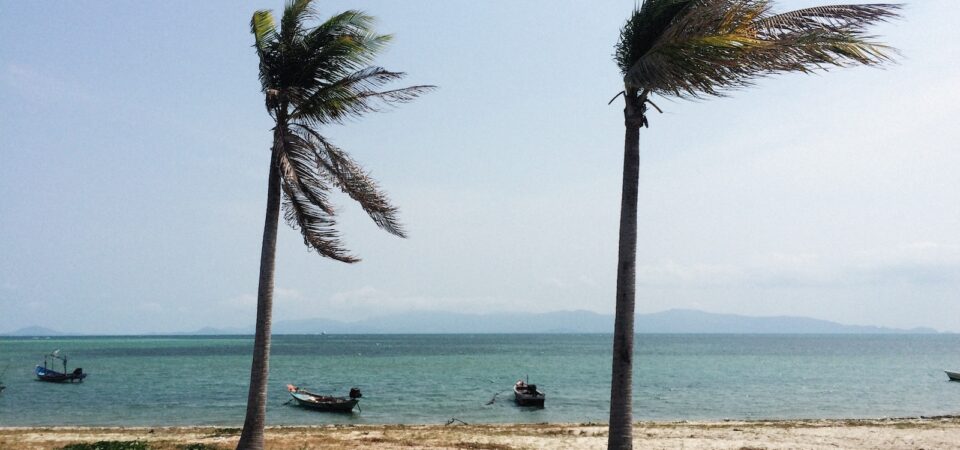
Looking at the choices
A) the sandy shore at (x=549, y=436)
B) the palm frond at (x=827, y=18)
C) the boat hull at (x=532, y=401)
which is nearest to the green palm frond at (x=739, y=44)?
the palm frond at (x=827, y=18)

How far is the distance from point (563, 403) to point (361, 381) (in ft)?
69.1

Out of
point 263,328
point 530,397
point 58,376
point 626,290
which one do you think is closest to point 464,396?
point 530,397

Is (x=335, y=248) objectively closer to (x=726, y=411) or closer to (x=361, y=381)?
(x=726, y=411)

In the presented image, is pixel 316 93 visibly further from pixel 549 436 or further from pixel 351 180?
pixel 549 436

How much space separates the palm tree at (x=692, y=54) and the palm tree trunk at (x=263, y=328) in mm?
6183

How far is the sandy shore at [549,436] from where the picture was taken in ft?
59.7

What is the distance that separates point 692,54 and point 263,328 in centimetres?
850

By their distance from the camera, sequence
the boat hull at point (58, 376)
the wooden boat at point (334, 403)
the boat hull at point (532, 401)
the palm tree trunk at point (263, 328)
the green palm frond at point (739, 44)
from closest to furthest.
Answer: the green palm frond at point (739, 44)
the palm tree trunk at point (263, 328)
the wooden boat at point (334, 403)
the boat hull at point (532, 401)
the boat hull at point (58, 376)

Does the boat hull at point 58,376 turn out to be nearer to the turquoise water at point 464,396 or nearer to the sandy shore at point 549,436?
the turquoise water at point 464,396

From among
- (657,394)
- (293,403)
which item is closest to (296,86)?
(293,403)

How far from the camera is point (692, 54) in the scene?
9.05 m

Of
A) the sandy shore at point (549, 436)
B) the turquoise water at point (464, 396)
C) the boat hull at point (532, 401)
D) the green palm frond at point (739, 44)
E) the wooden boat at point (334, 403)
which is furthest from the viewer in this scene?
the boat hull at point (532, 401)

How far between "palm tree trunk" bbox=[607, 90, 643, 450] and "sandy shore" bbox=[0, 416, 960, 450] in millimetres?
7946

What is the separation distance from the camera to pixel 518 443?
62.3 ft
